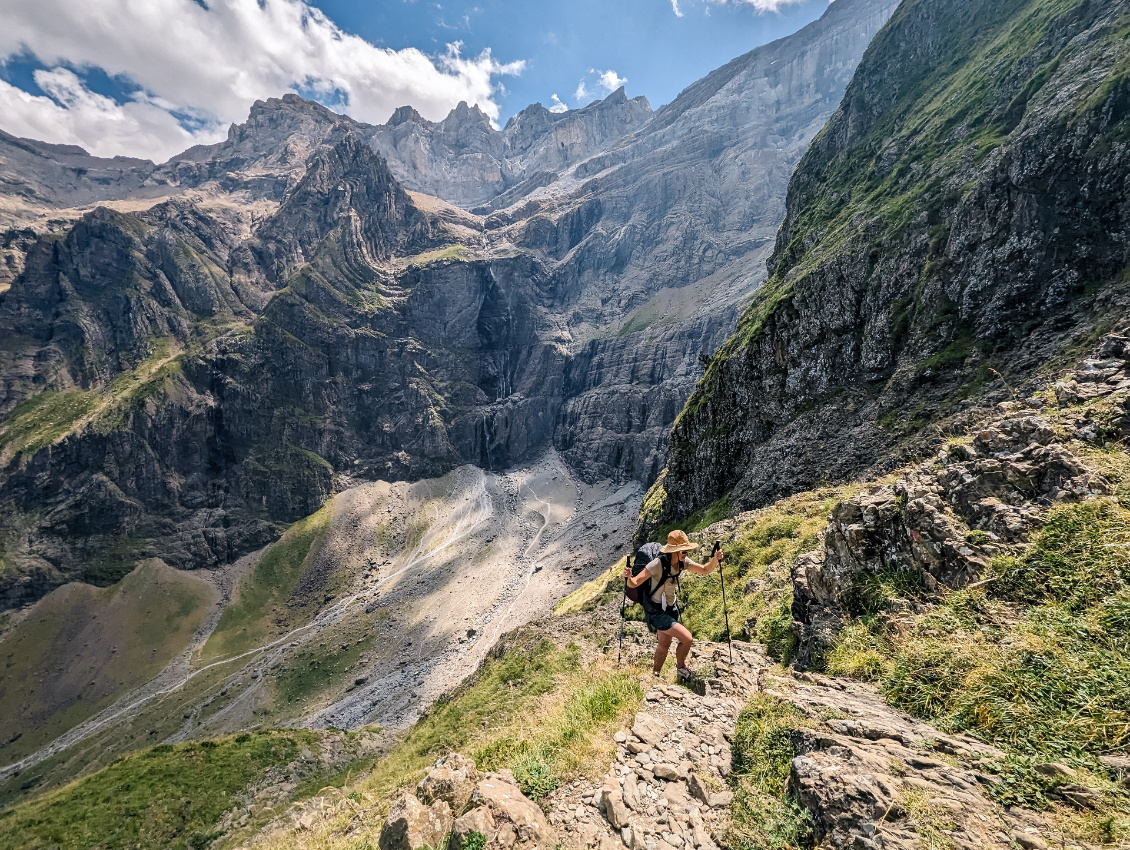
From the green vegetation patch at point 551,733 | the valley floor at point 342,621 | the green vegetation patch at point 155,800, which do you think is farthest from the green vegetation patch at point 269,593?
the green vegetation patch at point 551,733

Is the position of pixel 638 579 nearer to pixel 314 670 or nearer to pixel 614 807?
pixel 614 807

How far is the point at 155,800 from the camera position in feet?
85.0

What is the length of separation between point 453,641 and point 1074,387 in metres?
89.0

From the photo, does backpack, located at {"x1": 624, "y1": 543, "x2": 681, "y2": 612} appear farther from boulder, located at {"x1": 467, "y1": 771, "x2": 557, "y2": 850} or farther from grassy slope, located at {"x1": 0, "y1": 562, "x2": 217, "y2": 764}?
grassy slope, located at {"x1": 0, "y1": 562, "x2": 217, "y2": 764}

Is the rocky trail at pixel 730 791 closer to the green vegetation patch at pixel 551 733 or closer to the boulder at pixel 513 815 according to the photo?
the boulder at pixel 513 815

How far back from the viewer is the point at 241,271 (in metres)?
187

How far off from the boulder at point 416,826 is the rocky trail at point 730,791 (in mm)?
17

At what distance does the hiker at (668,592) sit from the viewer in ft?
30.9

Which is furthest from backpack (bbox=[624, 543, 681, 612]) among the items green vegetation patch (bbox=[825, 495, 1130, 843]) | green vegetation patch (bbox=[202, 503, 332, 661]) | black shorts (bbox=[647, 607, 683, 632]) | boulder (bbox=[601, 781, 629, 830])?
green vegetation patch (bbox=[202, 503, 332, 661])

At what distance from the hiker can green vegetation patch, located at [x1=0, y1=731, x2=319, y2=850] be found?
31397mm

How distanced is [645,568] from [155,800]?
36.6 m

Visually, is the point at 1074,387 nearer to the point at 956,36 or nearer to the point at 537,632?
the point at 537,632

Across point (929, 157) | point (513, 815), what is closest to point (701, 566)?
point (513, 815)

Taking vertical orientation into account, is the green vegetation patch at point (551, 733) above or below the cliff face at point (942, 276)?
below
